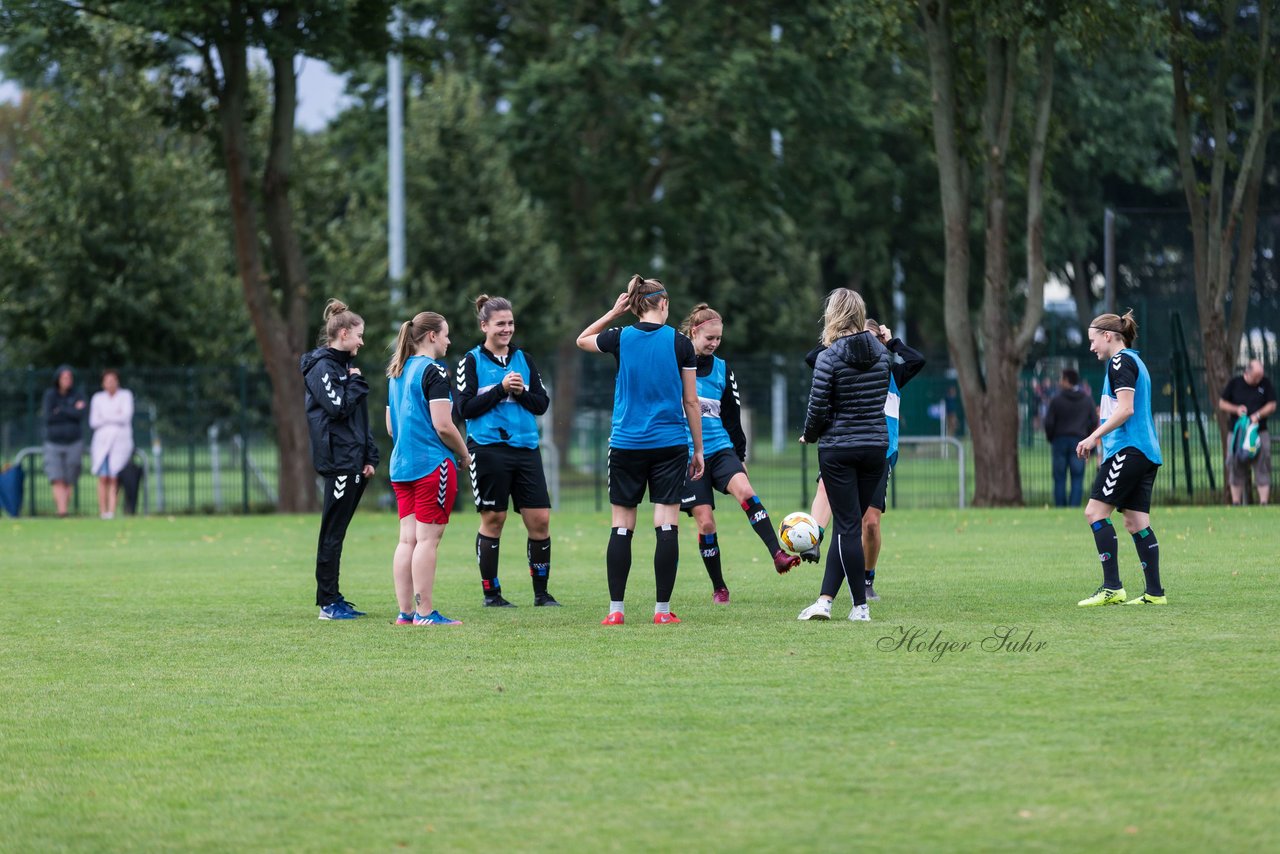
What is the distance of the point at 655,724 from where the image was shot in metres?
6.70

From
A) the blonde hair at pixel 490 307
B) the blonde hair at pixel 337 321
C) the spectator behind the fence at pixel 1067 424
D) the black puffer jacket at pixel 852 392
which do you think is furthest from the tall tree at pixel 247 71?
the black puffer jacket at pixel 852 392

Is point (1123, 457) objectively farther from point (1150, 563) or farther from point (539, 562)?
point (539, 562)

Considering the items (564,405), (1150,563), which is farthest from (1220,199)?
(1150,563)

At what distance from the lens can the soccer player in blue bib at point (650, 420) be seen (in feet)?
31.3

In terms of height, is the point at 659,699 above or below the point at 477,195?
below

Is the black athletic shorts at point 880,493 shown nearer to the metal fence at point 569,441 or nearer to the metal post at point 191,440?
the metal fence at point 569,441

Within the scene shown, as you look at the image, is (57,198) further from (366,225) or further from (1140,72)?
(1140,72)

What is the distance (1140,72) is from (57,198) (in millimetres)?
23654

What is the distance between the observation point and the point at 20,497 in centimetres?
2427

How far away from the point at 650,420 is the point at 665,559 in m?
0.80

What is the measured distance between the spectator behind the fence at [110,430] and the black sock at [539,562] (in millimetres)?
13271

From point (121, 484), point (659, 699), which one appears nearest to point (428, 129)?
point (121, 484)

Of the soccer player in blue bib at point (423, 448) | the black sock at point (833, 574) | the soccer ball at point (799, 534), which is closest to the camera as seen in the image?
the black sock at point (833, 574)

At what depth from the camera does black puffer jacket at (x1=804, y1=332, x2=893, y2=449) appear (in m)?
9.48
